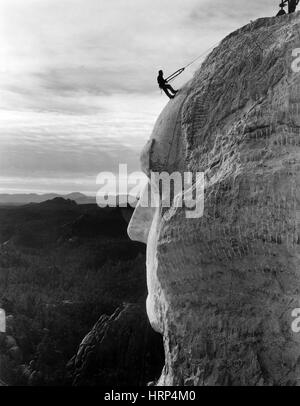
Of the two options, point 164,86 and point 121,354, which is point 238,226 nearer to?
point 164,86

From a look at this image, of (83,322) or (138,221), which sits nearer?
(138,221)

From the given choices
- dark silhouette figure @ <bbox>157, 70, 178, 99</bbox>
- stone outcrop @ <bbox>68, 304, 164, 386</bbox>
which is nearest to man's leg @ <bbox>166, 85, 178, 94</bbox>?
dark silhouette figure @ <bbox>157, 70, 178, 99</bbox>

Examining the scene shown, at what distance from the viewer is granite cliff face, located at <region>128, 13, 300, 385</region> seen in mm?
5324

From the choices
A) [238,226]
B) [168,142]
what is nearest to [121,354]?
[168,142]

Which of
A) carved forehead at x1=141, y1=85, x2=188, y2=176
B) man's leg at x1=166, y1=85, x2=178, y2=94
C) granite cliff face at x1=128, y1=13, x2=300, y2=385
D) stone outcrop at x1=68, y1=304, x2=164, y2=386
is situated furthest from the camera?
stone outcrop at x1=68, y1=304, x2=164, y2=386

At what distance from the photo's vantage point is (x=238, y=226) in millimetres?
5426

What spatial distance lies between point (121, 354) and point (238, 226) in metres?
6.56

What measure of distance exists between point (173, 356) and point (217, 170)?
5.70 ft

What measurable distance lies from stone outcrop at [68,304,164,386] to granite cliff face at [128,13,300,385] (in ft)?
16.5

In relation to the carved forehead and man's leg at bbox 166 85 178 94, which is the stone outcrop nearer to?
the carved forehead

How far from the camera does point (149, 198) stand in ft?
22.8

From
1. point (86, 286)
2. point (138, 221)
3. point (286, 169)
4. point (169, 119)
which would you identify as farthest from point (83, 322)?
point (286, 169)
